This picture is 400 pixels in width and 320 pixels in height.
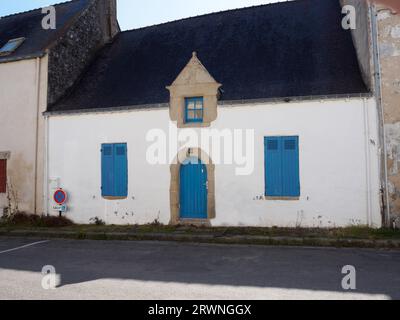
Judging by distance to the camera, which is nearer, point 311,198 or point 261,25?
point 311,198

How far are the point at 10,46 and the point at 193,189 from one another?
932cm

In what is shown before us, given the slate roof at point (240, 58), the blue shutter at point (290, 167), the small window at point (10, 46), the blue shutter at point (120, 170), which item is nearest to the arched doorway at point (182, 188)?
the blue shutter at point (120, 170)

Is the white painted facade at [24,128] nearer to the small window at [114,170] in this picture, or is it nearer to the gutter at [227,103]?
the gutter at [227,103]

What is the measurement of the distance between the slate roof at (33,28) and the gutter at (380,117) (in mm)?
10220

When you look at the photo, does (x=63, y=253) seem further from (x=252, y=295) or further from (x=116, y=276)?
(x=252, y=295)

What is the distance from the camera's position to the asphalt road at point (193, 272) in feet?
15.2

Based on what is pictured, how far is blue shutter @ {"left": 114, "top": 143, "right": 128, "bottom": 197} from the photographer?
1062cm

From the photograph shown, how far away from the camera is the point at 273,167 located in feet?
31.1

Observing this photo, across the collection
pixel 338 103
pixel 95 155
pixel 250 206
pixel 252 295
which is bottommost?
pixel 252 295

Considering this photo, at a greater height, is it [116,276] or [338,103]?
[338,103]

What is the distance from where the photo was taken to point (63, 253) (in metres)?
7.44

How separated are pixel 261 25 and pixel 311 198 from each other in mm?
7144

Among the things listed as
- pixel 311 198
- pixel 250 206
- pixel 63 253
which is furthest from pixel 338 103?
pixel 63 253

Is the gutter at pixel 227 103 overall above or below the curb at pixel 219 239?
above
